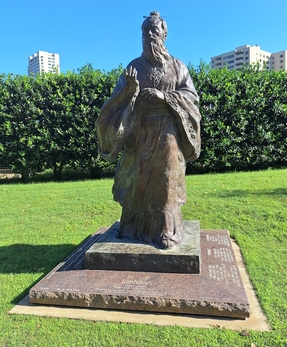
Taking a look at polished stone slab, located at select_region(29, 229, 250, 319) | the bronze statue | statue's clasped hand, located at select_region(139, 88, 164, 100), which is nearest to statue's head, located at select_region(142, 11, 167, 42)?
the bronze statue

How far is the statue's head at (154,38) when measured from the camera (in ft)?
12.0

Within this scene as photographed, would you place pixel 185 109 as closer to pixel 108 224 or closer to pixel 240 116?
pixel 108 224

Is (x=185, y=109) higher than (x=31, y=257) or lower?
higher

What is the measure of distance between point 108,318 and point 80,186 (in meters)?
6.79

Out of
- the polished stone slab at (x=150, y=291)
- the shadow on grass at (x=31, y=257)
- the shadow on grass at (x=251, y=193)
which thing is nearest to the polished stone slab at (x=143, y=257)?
the polished stone slab at (x=150, y=291)

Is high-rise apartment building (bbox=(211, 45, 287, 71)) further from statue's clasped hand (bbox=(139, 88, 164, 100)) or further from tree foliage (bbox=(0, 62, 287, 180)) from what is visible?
statue's clasped hand (bbox=(139, 88, 164, 100))

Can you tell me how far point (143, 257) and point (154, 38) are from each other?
8.14ft

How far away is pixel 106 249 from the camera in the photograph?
3795 millimetres

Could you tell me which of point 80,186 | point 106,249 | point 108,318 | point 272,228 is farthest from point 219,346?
point 80,186

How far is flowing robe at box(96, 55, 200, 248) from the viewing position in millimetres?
3697

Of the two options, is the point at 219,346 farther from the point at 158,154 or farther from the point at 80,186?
the point at 80,186

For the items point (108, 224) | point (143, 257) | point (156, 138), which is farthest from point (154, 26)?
point (108, 224)

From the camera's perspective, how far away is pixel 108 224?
6520 millimetres

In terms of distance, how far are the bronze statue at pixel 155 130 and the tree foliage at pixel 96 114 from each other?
7954 mm
